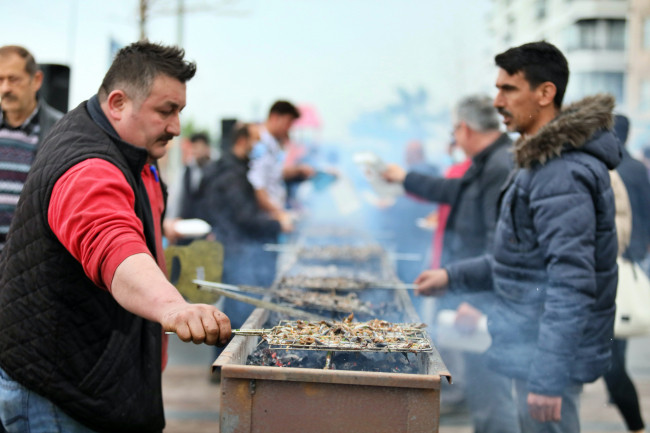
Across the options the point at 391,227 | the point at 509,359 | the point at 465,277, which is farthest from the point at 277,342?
the point at 391,227

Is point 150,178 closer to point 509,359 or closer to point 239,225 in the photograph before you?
point 509,359

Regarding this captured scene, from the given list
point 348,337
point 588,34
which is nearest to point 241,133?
point 348,337

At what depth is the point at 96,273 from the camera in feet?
6.20

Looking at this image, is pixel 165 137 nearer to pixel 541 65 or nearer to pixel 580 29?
pixel 541 65

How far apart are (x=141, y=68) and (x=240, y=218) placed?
3.95m

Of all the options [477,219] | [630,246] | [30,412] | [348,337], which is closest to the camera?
[30,412]

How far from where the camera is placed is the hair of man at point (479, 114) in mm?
4656

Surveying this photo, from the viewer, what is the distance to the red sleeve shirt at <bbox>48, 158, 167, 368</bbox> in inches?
73.6

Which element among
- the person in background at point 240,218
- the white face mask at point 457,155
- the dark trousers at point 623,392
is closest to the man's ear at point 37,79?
the person in background at point 240,218

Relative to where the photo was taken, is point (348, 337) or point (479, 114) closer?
point (348, 337)

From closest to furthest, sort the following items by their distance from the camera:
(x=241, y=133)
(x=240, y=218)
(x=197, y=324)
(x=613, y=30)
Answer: (x=197, y=324)
(x=240, y=218)
(x=241, y=133)
(x=613, y=30)

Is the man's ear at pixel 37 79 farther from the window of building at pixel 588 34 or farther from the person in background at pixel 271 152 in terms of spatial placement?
the window of building at pixel 588 34

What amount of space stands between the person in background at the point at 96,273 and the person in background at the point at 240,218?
3.76 metres

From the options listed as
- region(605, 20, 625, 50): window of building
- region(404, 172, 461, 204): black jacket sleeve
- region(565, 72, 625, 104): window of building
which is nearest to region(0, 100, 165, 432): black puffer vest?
region(404, 172, 461, 204): black jacket sleeve
